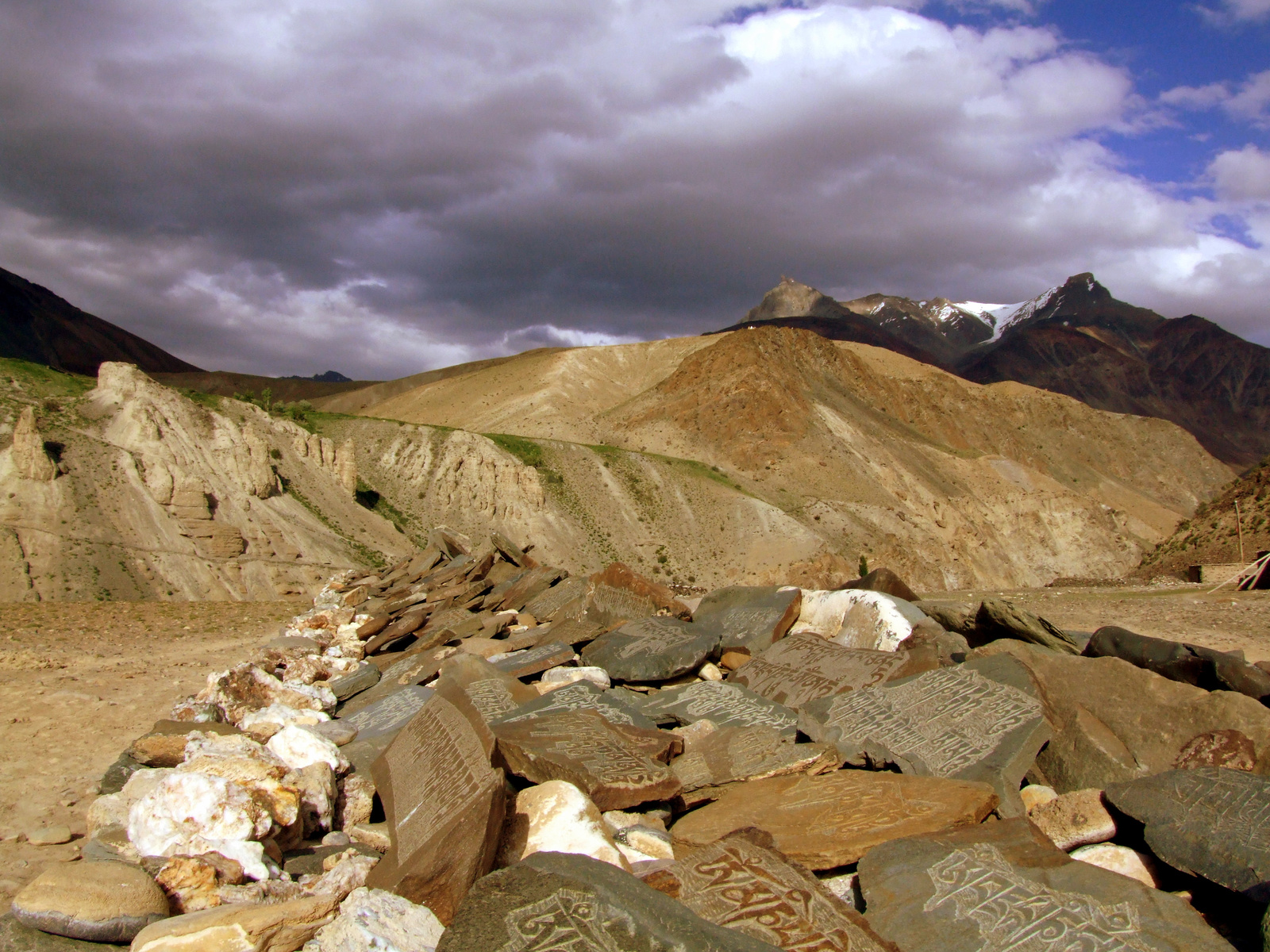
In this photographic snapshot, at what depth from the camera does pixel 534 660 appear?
9.32 m

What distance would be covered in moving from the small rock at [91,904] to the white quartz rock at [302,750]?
1942mm

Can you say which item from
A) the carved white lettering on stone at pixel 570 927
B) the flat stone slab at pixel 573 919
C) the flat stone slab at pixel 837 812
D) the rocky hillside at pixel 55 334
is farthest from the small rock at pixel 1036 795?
the rocky hillside at pixel 55 334

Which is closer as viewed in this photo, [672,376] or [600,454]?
[600,454]

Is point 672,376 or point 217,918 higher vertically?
point 672,376

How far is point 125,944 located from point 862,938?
11.7ft

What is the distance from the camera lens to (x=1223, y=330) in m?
134

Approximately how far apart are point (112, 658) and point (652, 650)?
Answer: 28.7ft

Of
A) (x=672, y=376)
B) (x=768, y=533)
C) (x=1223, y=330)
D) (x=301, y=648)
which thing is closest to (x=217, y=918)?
(x=301, y=648)

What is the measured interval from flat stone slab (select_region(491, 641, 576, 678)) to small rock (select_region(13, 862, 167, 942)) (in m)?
4.77

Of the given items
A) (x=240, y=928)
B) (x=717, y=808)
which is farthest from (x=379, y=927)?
(x=717, y=808)

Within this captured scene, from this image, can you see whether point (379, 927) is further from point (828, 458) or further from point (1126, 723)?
point (828, 458)

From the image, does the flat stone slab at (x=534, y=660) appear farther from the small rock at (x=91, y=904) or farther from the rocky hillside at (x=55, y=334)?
the rocky hillside at (x=55, y=334)

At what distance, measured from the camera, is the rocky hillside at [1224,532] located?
20.1 metres

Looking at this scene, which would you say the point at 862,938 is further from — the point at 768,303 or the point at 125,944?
the point at 768,303
